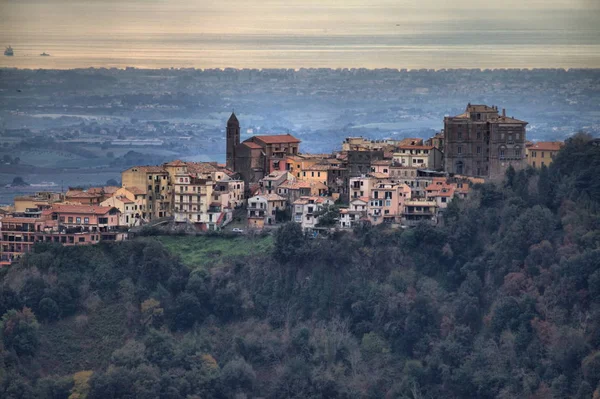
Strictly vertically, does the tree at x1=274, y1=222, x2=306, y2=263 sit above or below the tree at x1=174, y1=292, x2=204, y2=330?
above

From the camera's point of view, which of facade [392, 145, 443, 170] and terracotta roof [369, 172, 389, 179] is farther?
facade [392, 145, 443, 170]

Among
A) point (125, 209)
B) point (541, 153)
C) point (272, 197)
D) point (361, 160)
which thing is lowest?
point (125, 209)

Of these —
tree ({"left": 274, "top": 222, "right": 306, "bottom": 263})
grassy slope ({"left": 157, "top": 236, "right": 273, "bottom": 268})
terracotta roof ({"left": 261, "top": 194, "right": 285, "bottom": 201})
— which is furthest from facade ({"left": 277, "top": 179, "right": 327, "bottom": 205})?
tree ({"left": 274, "top": 222, "right": 306, "bottom": 263})

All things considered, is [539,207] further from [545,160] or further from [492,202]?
[545,160]

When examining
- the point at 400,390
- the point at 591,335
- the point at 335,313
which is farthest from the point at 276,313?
the point at 591,335

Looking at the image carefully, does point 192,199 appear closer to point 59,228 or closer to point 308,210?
point 308,210

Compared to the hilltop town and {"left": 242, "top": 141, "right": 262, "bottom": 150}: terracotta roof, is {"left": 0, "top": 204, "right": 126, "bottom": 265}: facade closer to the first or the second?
the hilltop town

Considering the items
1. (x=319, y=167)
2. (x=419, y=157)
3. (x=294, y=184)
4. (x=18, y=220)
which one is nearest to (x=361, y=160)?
(x=319, y=167)

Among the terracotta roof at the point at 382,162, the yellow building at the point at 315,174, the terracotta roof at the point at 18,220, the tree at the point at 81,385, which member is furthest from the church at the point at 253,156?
the tree at the point at 81,385
